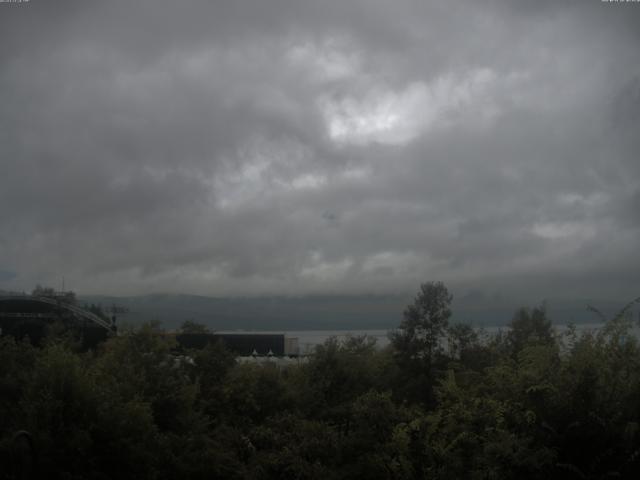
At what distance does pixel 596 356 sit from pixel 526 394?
200cm

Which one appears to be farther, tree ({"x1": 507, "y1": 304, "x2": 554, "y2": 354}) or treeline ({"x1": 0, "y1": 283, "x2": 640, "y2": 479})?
tree ({"x1": 507, "y1": 304, "x2": 554, "y2": 354})

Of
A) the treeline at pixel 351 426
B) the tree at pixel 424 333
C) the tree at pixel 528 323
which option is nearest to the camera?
the treeline at pixel 351 426

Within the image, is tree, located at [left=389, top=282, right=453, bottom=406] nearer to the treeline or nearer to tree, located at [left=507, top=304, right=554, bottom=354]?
tree, located at [left=507, top=304, right=554, bottom=354]

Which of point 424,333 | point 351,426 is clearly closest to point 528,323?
point 424,333

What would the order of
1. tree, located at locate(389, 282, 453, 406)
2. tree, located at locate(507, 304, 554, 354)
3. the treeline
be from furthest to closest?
1. tree, located at locate(507, 304, 554, 354)
2. tree, located at locate(389, 282, 453, 406)
3. the treeline

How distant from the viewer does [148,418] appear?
19188 millimetres

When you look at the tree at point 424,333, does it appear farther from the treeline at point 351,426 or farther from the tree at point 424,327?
the treeline at point 351,426

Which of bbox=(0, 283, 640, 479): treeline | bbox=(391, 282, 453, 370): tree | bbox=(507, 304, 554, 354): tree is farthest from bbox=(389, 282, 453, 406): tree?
bbox=(0, 283, 640, 479): treeline

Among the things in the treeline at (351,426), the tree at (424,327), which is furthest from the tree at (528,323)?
the treeline at (351,426)

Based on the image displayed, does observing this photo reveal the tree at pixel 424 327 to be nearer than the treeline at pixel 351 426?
No

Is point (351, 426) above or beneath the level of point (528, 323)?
beneath

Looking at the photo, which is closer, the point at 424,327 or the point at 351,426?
the point at 351,426

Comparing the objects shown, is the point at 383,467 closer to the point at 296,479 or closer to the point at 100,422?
the point at 296,479

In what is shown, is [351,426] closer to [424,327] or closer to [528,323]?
[424,327]
